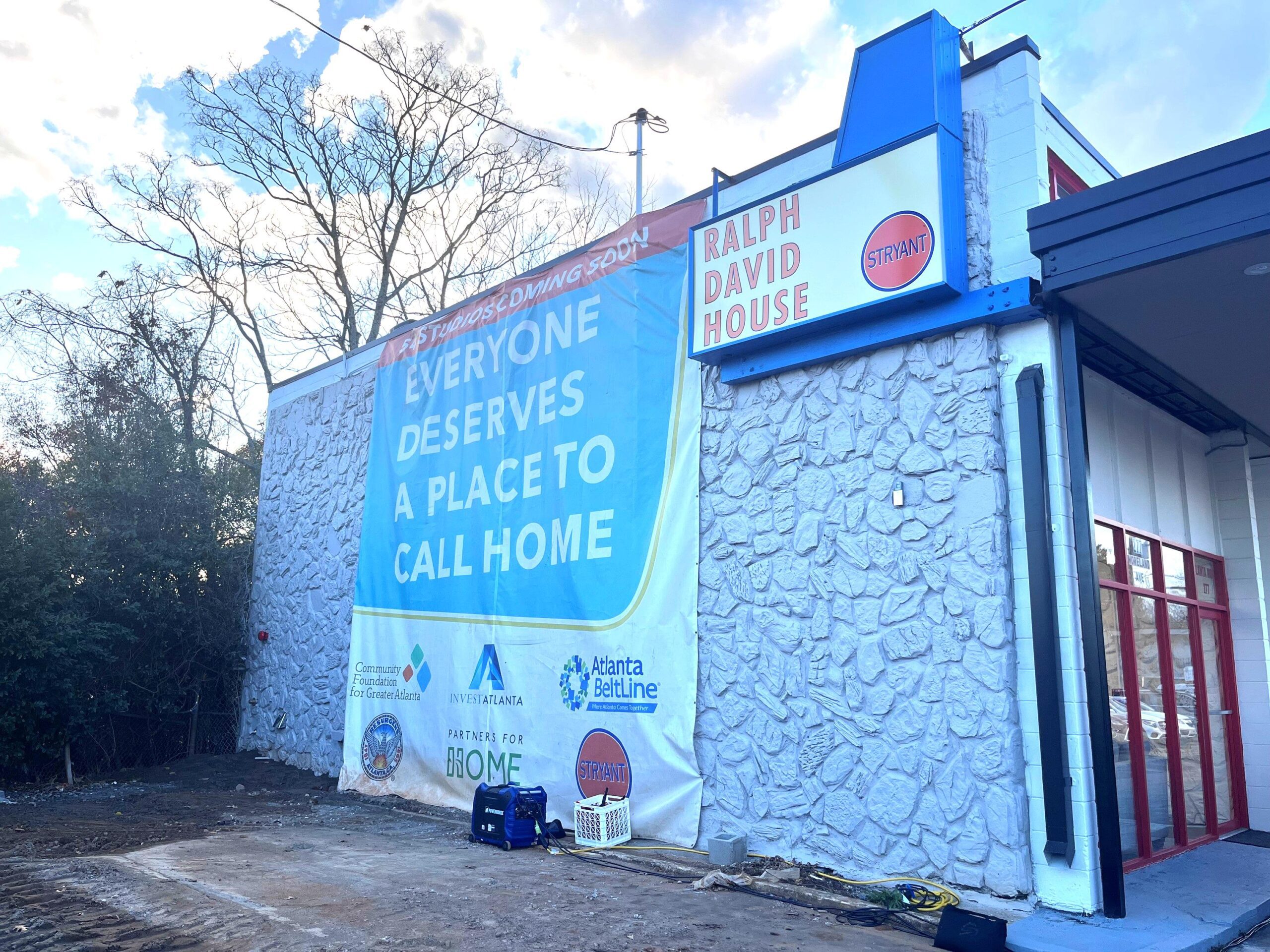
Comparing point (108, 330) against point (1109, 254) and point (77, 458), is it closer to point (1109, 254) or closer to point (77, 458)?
point (77, 458)

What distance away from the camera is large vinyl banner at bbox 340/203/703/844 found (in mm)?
8203

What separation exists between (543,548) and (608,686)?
5.48 ft

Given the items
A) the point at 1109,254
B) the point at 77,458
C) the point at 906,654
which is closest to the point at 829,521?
the point at 906,654

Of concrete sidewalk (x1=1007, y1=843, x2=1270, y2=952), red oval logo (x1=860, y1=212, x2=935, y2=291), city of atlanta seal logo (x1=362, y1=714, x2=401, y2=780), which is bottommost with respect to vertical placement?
concrete sidewalk (x1=1007, y1=843, x2=1270, y2=952)

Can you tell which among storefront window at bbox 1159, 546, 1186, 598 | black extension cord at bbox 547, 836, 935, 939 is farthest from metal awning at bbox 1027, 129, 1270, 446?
black extension cord at bbox 547, 836, 935, 939

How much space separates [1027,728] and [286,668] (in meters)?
10.5

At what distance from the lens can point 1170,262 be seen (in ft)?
18.5

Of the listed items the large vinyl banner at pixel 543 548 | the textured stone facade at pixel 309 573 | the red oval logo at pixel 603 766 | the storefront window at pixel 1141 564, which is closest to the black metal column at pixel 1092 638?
the storefront window at pixel 1141 564

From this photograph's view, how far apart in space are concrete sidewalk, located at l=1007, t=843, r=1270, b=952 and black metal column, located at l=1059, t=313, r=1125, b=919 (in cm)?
28

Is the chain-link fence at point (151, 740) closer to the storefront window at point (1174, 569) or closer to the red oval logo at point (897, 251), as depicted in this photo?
the red oval logo at point (897, 251)

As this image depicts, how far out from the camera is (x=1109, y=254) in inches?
227

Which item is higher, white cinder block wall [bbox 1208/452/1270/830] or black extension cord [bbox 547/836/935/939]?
white cinder block wall [bbox 1208/452/1270/830]

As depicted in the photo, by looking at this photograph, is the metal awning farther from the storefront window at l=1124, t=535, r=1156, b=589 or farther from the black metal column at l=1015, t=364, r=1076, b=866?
the storefront window at l=1124, t=535, r=1156, b=589

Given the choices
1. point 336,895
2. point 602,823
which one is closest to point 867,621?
point 602,823
